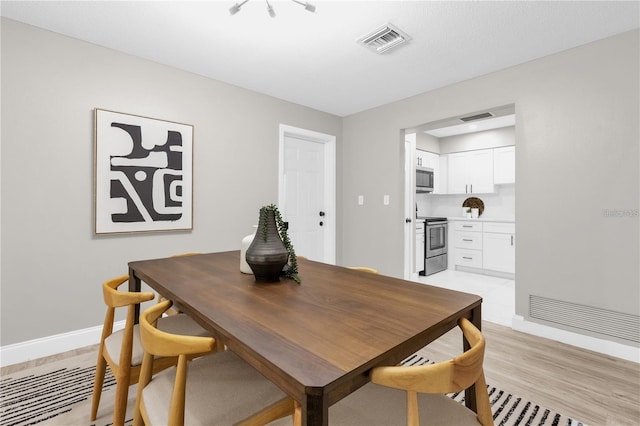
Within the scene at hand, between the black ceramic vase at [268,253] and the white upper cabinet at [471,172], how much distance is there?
483 centimetres

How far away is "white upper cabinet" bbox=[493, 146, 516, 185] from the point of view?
4941 millimetres

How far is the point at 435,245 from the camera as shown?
5.04 metres

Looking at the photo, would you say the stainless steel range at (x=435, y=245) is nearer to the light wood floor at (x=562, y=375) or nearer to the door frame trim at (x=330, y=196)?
the door frame trim at (x=330, y=196)

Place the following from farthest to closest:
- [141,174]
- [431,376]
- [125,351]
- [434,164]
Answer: [434,164], [141,174], [125,351], [431,376]

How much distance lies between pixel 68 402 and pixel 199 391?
1320 millimetres

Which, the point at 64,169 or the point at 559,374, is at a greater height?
the point at 64,169

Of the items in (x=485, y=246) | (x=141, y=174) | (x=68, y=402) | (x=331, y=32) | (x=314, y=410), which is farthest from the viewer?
(x=485, y=246)

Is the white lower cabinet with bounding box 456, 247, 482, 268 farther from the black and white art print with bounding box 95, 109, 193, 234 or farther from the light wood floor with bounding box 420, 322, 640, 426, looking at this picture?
the black and white art print with bounding box 95, 109, 193, 234

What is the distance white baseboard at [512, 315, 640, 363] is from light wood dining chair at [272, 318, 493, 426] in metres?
2.23

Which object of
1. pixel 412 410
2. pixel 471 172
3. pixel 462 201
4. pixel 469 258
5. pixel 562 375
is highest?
pixel 471 172

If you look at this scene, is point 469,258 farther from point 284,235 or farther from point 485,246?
point 284,235

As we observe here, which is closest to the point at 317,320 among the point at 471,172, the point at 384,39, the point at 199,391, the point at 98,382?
the point at 199,391

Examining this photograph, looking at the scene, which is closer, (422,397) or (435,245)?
(422,397)

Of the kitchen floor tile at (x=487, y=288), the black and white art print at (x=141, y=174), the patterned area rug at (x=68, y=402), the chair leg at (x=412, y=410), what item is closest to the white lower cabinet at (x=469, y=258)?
the kitchen floor tile at (x=487, y=288)
